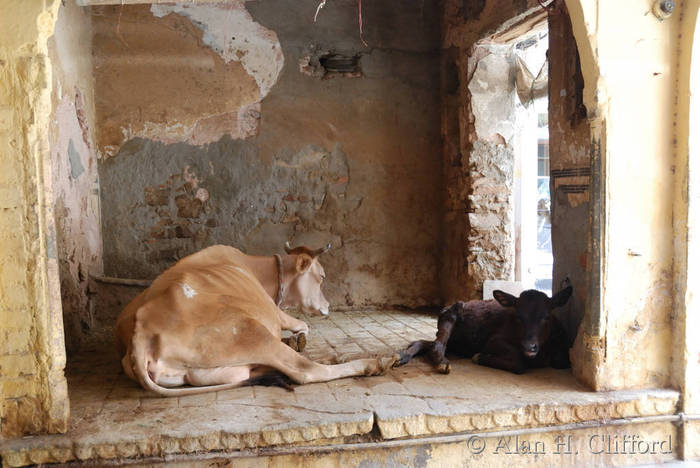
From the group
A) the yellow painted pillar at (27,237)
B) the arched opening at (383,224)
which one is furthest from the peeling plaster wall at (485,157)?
the yellow painted pillar at (27,237)

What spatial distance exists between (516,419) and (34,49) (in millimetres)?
3425

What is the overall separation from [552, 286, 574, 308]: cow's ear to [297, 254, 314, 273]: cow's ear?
6.72ft

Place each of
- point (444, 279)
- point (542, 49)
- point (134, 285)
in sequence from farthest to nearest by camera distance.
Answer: point (542, 49)
point (444, 279)
point (134, 285)

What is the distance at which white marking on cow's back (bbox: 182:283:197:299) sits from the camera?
154 inches

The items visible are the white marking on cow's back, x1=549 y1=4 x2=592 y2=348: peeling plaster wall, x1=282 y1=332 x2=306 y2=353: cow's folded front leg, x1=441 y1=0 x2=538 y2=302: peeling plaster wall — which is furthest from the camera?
x1=441 y1=0 x2=538 y2=302: peeling plaster wall

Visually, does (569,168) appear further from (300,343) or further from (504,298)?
(300,343)

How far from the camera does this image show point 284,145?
6734mm

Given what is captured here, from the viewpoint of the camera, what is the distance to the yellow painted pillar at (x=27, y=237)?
3025 millimetres

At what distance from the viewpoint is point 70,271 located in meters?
5.23

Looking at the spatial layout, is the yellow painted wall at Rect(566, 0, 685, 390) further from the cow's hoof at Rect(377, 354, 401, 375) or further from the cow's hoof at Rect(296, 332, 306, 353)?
the cow's hoof at Rect(296, 332, 306, 353)

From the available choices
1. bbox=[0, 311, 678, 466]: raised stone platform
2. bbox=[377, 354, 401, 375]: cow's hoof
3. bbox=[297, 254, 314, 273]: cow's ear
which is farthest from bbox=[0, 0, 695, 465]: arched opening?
bbox=[297, 254, 314, 273]: cow's ear

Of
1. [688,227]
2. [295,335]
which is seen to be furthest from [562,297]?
[295,335]

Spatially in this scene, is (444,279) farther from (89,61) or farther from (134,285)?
(89,61)

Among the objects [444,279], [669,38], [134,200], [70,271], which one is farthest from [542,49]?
[70,271]
